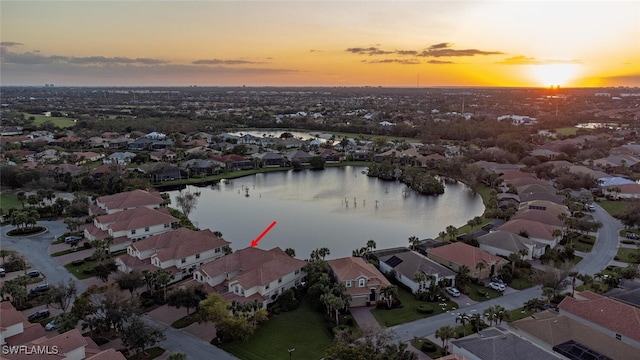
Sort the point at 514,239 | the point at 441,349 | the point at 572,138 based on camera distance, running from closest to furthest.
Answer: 1. the point at 441,349
2. the point at 514,239
3. the point at 572,138

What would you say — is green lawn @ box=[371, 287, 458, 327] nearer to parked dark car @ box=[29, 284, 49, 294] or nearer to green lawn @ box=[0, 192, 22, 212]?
parked dark car @ box=[29, 284, 49, 294]

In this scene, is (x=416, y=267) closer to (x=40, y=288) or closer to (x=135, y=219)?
(x=135, y=219)

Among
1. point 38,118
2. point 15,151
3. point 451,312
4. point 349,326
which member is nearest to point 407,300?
point 451,312

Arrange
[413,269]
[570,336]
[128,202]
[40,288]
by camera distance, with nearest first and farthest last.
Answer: [570,336]
[40,288]
[413,269]
[128,202]

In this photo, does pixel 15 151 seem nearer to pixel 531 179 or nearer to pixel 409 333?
pixel 409 333

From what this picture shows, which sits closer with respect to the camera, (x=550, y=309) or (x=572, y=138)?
(x=550, y=309)

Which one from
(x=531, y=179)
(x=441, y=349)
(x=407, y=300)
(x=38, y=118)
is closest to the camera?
(x=441, y=349)

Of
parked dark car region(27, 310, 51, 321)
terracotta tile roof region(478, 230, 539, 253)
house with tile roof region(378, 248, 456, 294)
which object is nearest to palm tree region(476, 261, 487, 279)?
house with tile roof region(378, 248, 456, 294)
